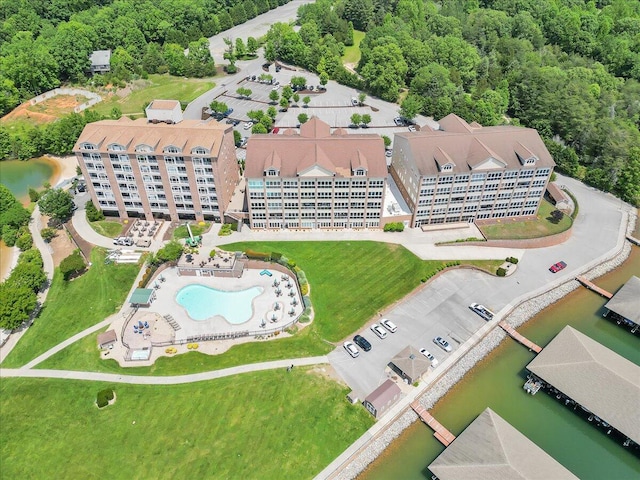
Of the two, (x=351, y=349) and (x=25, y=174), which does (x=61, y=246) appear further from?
(x=351, y=349)

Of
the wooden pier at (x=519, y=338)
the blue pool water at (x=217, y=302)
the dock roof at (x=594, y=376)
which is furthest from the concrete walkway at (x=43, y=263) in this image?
the dock roof at (x=594, y=376)

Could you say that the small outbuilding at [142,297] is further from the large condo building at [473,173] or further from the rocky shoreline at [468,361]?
the large condo building at [473,173]

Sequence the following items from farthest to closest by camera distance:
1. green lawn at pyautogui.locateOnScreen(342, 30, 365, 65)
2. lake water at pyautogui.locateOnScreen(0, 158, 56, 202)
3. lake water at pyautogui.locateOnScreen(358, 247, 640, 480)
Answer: green lawn at pyautogui.locateOnScreen(342, 30, 365, 65) < lake water at pyautogui.locateOnScreen(0, 158, 56, 202) < lake water at pyautogui.locateOnScreen(358, 247, 640, 480)

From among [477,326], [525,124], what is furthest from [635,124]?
[477,326]

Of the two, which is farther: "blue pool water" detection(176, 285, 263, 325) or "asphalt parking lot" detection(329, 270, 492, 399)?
"blue pool water" detection(176, 285, 263, 325)

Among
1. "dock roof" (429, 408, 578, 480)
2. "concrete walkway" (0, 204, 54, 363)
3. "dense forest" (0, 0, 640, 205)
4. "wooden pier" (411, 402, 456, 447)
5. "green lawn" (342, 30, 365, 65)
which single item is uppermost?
"dense forest" (0, 0, 640, 205)

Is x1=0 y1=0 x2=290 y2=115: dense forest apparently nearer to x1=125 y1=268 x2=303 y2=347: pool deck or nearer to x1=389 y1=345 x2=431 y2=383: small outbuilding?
x1=125 y1=268 x2=303 y2=347: pool deck

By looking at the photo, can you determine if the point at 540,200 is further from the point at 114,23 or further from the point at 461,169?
the point at 114,23

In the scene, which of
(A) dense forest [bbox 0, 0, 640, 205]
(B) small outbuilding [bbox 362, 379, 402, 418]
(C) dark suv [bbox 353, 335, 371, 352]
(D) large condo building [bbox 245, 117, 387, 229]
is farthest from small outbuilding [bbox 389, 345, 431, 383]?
(A) dense forest [bbox 0, 0, 640, 205]
